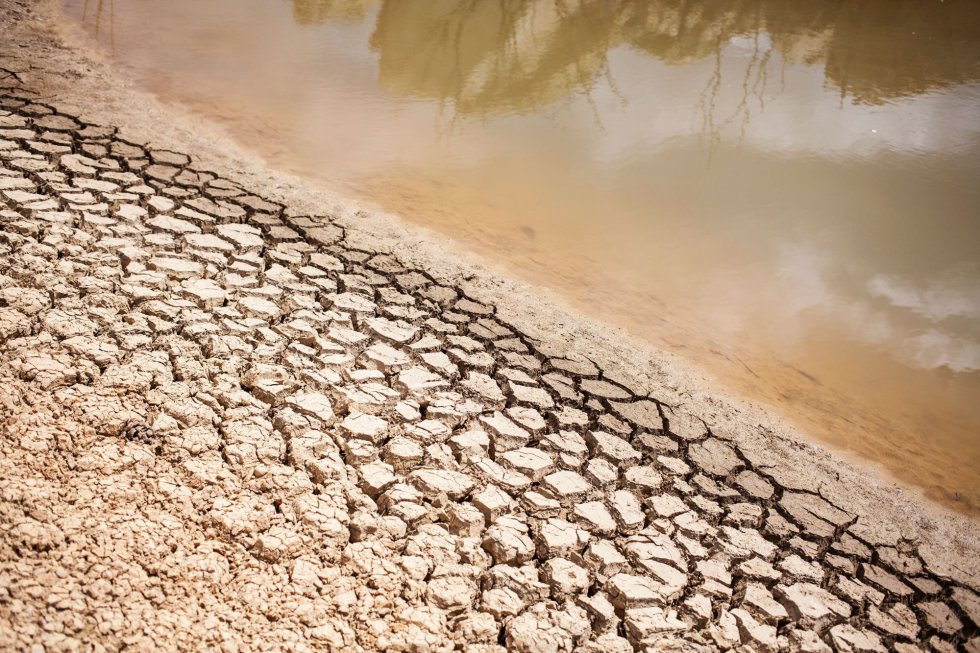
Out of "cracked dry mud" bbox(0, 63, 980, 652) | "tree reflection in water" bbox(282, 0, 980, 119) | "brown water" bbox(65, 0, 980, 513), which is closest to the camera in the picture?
"cracked dry mud" bbox(0, 63, 980, 652)

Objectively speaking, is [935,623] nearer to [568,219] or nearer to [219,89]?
[568,219]

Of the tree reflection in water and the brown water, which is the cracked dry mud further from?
the tree reflection in water

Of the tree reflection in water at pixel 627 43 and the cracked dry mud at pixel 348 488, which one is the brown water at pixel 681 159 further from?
the cracked dry mud at pixel 348 488

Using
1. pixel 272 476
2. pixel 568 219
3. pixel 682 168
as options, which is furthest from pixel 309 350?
pixel 682 168

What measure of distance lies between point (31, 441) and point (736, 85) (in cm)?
501

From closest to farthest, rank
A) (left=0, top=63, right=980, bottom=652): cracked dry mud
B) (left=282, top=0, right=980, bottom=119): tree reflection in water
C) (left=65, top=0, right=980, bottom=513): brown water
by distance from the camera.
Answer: (left=0, top=63, right=980, bottom=652): cracked dry mud
(left=65, top=0, right=980, bottom=513): brown water
(left=282, top=0, right=980, bottom=119): tree reflection in water

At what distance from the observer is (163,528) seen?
165 cm

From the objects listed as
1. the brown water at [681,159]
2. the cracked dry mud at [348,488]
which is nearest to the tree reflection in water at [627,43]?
the brown water at [681,159]

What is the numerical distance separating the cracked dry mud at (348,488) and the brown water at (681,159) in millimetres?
743

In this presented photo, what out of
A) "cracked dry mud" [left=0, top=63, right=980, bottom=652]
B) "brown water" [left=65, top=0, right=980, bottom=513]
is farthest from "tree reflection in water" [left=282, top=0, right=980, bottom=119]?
"cracked dry mud" [left=0, top=63, right=980, bottom=652]

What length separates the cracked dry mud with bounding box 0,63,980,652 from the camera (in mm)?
1563

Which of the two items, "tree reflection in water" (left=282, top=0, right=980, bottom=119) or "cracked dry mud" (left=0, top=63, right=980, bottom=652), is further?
"tree reflection in water" (left=282, top=0, right=980, bottom=119)

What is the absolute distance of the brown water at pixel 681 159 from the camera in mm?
3070

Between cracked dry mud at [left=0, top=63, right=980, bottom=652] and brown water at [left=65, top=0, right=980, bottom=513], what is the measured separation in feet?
2.44
